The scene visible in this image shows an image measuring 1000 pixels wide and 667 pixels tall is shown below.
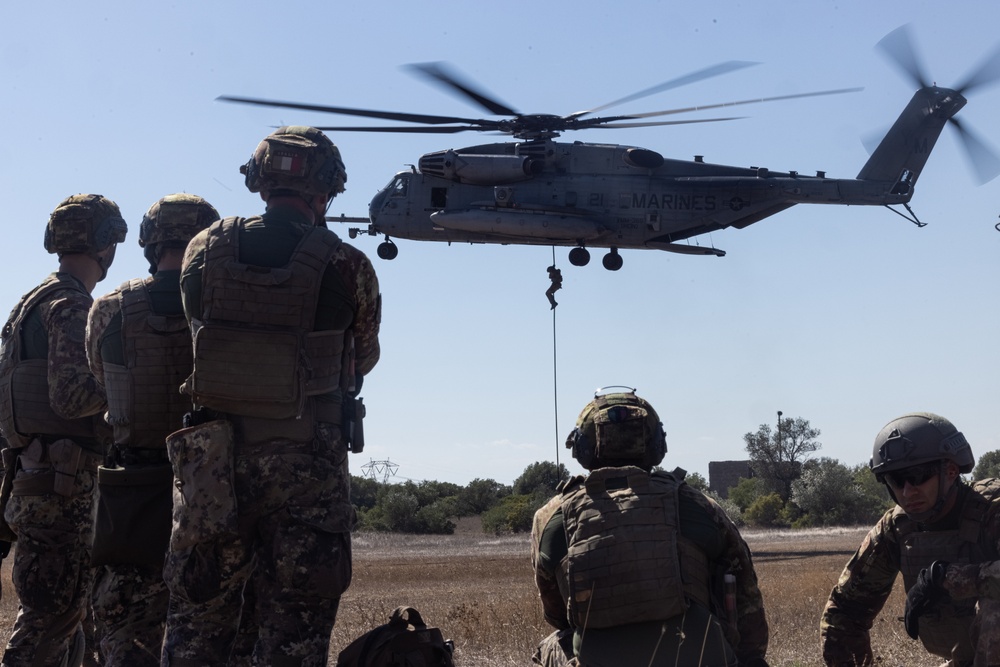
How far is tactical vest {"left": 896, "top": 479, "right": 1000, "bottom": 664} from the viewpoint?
4496 mm

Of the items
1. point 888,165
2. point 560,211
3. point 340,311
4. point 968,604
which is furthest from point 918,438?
point 888,165

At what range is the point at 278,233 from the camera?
436 centimetres

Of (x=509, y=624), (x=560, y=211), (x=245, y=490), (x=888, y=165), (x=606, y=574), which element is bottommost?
(x=509, y=624)

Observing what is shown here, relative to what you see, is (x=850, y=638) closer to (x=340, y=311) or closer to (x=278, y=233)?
(x=340, y=311)

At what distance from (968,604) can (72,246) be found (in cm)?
458

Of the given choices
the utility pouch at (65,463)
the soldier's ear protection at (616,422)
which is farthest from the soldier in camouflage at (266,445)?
the utility pouch at (65,463)

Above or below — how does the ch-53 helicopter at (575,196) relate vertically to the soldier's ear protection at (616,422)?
above

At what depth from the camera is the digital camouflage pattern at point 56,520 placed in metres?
5.34

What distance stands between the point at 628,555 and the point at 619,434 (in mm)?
471

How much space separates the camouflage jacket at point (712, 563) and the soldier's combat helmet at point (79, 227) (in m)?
3.17

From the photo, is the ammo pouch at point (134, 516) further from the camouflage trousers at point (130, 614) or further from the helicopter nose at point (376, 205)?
the helicopter nose at point (376, 205)

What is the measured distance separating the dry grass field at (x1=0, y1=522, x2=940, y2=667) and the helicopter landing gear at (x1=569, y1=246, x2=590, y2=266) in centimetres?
627

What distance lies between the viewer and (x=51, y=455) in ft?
18.3

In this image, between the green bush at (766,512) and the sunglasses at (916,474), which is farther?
the green bush at (766,512)
